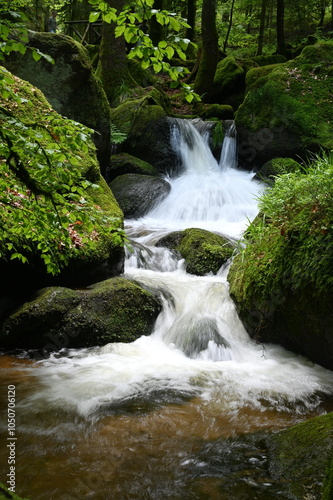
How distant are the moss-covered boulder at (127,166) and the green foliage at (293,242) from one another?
23.1ft

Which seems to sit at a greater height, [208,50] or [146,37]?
[208,50]

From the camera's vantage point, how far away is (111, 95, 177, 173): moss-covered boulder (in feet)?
41.1

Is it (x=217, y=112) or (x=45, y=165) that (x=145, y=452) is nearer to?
(x=45, y=165)

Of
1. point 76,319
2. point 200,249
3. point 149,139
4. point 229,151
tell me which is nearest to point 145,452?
point 76,319

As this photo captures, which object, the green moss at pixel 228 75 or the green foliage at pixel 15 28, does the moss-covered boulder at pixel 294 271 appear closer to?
the green foliage at pixel 15 28

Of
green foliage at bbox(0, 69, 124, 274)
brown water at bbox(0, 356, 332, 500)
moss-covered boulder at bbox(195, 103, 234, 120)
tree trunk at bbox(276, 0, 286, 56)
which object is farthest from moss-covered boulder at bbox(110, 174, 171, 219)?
tree trunk at bbox(276, 0, 286, 56)

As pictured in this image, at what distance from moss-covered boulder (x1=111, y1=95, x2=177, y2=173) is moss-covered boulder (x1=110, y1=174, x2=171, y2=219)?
1.51 metres

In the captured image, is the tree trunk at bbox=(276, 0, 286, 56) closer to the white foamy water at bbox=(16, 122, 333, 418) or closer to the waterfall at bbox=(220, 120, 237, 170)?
the waterfall at bbox=(220, 120, 237, 170)

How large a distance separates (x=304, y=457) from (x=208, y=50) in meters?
15.9

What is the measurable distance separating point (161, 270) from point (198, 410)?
13.0 feet

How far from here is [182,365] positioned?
457 cm

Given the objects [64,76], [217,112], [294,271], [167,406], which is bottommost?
[167,406]

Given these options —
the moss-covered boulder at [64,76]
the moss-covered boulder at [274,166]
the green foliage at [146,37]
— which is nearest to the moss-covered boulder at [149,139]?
the moss-covered boulder at [64,76]

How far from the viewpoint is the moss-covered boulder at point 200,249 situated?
712 cm
